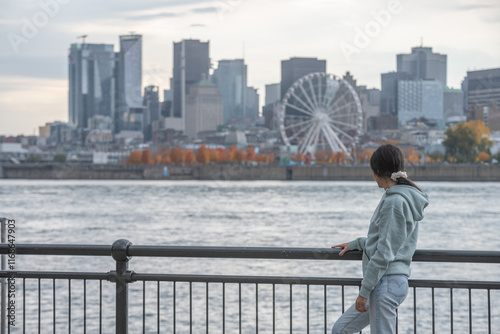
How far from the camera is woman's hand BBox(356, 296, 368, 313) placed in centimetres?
425

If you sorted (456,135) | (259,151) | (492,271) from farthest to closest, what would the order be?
(259,151), (456,135), (492,271)

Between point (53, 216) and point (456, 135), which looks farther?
point (456, 135)

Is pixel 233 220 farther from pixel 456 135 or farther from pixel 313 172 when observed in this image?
pixel 456 135

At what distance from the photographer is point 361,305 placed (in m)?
4.27

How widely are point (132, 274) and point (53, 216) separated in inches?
1873

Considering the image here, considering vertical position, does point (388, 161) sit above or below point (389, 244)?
above

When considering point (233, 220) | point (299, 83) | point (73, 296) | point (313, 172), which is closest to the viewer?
point (73, 296)

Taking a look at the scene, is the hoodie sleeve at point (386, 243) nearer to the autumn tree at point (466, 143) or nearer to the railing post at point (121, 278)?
the railing post at point (121, 278)

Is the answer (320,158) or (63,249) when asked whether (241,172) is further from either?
(63,249)

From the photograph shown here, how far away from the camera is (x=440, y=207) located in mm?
60156

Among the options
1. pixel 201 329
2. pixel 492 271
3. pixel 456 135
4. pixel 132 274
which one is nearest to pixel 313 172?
pixel 456 135

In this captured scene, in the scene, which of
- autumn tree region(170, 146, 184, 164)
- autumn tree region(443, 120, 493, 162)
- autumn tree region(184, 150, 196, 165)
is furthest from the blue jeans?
autumn tree region(184, 150, 196, 165)

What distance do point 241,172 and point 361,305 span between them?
446 feet

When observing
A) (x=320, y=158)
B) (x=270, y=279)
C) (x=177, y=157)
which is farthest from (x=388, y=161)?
(x=177, y=157)
